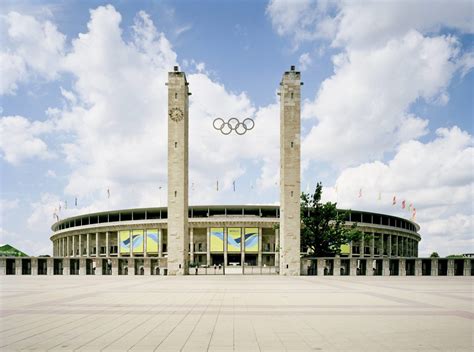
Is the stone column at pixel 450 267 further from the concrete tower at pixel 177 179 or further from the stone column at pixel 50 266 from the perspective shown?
the stone column at pixel 50 266

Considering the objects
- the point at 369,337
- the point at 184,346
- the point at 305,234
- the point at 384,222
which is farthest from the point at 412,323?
the point at 384,222

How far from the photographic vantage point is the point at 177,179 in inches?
1746

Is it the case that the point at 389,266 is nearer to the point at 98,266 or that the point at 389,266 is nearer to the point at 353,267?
the point at 353,267

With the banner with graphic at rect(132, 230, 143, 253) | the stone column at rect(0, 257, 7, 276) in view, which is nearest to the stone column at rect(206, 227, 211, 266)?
the banner with graphic at rect(132, 230, 143, 253)

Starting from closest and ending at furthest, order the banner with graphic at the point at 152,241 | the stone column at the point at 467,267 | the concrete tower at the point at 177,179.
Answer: the stone column at the point at 467,267 < the concrete tower at the point at 177,179 < the banner with graphic at the point at 152,241

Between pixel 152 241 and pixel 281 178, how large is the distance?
58.3 m

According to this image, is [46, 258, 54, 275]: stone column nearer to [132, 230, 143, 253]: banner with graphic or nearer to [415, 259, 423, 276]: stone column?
[415, 259, 423, 276]: stone column

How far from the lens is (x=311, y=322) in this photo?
12.8 m

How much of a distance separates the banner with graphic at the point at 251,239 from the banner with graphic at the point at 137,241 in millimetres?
23721

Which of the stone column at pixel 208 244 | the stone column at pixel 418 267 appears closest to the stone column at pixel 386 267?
the stone column at pixel 418 267

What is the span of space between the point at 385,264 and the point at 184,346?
1481 inches

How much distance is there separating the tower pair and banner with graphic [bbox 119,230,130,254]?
5832cm

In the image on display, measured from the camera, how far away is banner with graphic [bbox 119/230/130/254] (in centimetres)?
9900

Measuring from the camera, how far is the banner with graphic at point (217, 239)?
9500 centimetres
